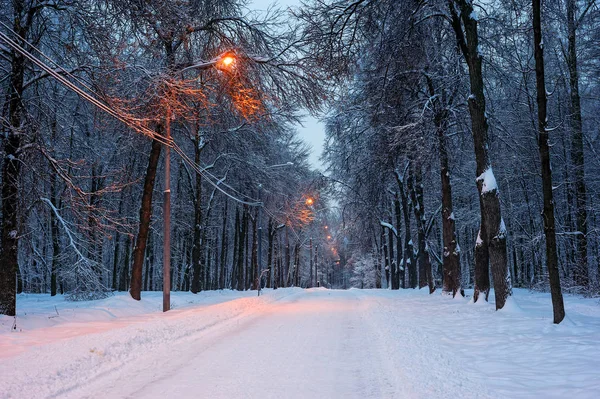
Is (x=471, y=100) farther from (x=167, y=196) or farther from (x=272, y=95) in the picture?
(x=167, y=196)

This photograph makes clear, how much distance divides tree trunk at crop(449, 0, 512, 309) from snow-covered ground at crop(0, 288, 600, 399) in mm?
1181

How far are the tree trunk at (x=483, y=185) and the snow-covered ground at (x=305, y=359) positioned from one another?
1.18m

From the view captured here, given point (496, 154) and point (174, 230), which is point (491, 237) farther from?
point (174, 230)

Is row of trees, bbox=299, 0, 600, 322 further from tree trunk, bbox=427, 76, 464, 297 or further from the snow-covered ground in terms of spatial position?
the snow-covered ground

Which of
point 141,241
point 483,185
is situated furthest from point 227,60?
point 483,185

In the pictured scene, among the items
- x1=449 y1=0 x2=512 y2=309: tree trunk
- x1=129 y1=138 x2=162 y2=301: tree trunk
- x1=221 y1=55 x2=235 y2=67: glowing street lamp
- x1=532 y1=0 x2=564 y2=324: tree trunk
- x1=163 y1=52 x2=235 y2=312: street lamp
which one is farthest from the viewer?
x1=129 y1=138 x2=162 y2=301: tree trunk

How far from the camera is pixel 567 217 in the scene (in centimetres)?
2391

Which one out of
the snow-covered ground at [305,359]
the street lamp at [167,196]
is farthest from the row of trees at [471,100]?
the street lamp at [167,196]

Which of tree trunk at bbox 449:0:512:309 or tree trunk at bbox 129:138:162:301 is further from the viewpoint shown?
tree trunk at bbox 129:138:162:301

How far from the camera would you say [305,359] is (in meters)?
6.41

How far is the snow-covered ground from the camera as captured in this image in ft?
15.5

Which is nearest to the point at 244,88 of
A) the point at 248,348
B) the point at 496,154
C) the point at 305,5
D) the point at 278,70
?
the point at 278,70

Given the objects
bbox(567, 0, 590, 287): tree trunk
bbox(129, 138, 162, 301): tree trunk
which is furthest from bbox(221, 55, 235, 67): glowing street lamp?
bbox(567, 0, 590, 287): tree trunk

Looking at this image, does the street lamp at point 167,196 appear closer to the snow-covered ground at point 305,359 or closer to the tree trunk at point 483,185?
the snow-covered ground at point 305,359
